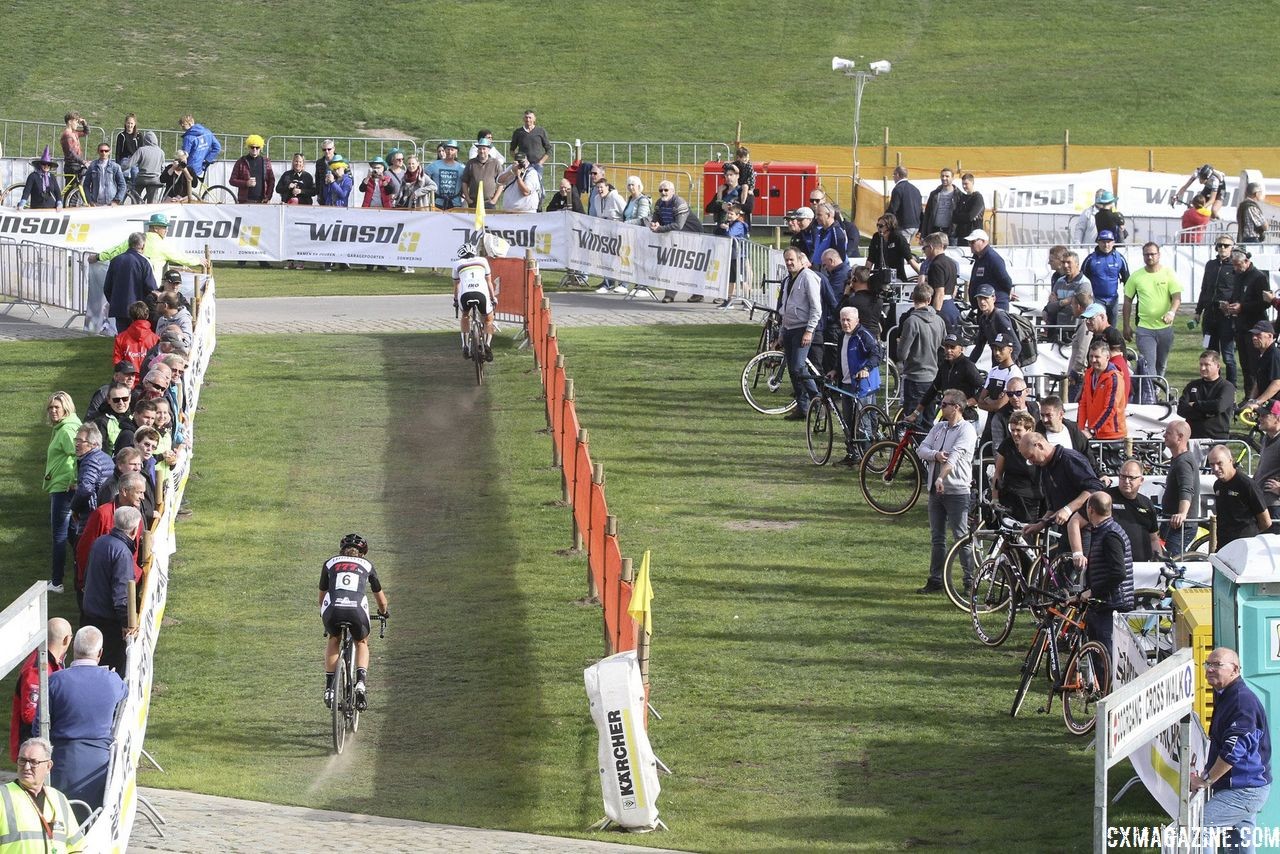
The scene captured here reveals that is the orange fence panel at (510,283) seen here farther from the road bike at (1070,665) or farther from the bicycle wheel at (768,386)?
the road bike at (1070,665)

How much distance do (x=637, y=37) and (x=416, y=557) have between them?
42112 mm

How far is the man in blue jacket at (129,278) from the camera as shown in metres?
25.4

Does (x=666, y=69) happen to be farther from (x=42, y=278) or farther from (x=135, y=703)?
(x=135, y=703)

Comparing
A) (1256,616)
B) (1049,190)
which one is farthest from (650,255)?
(1256,616)

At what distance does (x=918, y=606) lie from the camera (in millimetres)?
17984

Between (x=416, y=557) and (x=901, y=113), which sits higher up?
(x=901, y=113)

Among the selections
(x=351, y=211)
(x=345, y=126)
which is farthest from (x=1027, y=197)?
(x=345, y=126)

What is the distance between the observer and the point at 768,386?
25688mm

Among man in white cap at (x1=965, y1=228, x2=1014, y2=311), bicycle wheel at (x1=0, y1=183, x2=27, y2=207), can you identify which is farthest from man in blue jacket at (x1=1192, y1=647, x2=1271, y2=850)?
bicycle wheel at (x1=0, y1=183, x2=27, y2=207)

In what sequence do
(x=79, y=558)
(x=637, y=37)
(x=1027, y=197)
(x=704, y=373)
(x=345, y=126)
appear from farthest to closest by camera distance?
(x=637, y=37) → (x=345, y=126) → (x=1027, y=197) → (x=704, y=373) → (x=79, y=558)

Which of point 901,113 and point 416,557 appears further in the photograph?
point 901,113

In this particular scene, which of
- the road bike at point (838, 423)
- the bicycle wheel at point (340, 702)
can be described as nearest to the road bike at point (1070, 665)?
the bicycle wheel at point (340, 702)

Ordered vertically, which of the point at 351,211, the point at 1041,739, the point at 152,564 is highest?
the point at 351,211

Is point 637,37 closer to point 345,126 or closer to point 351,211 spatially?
point 345,126
